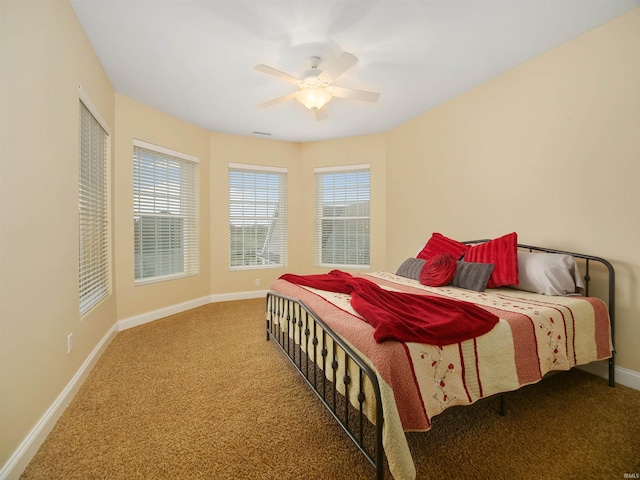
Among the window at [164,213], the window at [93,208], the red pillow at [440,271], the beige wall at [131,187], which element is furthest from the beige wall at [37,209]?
the red pillow at [440,271]

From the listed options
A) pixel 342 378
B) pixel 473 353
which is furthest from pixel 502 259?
pixel 342 378

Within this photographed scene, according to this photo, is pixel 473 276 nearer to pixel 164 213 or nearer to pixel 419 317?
pixel 419 317

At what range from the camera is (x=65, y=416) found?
1.77 m

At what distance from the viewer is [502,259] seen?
248 cm

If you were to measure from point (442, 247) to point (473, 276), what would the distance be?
638 millimetres

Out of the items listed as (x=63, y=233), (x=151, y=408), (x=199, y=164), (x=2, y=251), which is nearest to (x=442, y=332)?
(x=151, y=408)

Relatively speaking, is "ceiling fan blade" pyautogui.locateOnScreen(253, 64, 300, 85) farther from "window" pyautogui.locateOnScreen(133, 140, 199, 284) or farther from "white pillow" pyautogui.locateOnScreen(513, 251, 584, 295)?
"white pillow" pyautogui.locateOnScreen(513, 251, 584, 295)

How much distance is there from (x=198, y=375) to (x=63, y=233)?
1.37 metres

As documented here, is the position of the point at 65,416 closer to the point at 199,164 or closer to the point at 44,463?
the point at 44,463

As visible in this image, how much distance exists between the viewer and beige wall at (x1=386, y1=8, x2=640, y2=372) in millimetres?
2072

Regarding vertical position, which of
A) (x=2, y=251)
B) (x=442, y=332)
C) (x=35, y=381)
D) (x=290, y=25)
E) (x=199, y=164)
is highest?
(x=290, y=25)

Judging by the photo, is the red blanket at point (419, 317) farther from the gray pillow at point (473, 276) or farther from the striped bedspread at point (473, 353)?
the gray pillow at point (473, 276)

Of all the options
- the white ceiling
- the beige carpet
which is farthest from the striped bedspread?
the white ceiling

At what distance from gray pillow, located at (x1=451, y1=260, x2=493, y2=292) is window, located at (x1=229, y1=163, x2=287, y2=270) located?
9.87 feet
